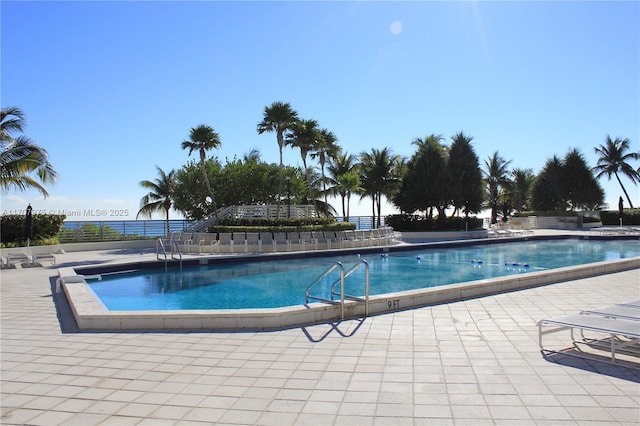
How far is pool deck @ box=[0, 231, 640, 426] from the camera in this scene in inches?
127

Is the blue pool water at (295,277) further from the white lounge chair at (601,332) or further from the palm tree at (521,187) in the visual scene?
the palm tree at (521,187)

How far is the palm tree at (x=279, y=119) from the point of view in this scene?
2239 cm

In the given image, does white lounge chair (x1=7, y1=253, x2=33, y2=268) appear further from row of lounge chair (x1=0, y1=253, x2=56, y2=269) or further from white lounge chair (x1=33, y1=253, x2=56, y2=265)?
white lounge chair (x1=33, y1=253, x2=56, y2=265)

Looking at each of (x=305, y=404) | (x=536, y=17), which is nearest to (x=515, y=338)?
(x=305, y=404)

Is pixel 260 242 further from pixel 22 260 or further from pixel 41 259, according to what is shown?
pixel 22 260

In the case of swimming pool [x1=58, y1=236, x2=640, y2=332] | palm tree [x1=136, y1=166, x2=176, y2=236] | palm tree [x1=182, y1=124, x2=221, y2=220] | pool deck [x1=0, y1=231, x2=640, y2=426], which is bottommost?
pool deck [x1=0, y1=231, x2=640, y2=426]

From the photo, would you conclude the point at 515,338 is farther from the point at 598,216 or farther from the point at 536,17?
the point at 598,216

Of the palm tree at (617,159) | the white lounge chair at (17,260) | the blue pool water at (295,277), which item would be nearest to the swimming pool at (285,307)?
the blue pool water at (295,277)

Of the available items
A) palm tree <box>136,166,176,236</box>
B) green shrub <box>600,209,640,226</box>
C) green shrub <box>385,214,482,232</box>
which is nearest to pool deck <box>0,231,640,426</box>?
green shrub <box>385,214,482,232</box>

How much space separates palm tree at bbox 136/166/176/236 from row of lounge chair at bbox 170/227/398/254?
10.2 metres

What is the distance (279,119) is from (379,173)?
10.1 metres

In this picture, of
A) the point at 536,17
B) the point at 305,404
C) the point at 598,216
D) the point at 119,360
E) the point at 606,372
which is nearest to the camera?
the point at 305,404

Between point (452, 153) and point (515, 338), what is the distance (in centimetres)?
2613

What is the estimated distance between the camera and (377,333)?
17.9 feet
